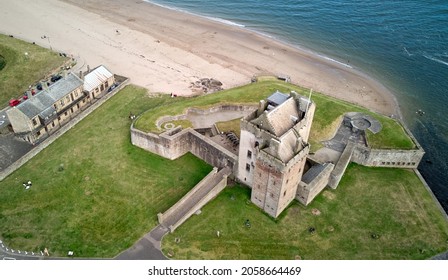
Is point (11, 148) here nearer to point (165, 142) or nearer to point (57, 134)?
point (57, 134)

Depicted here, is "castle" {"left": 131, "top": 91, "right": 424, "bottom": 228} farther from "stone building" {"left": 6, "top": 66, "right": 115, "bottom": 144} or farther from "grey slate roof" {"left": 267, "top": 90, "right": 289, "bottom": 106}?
"stone building" {"left": 6, "top": 66, "right": 115, "bottom": 144}

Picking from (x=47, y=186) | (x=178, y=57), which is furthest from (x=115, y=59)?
(x=47, y=186)

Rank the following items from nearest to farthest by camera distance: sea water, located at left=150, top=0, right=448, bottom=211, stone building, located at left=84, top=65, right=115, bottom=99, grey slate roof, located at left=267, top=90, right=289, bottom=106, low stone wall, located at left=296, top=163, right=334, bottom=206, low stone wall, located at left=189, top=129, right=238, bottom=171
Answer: low stone wall, located at left=296, top=163, right=334, bottom=206 < grey slate roof, located at left=267, top=90, right=289, bottom=106 < low stone wall, located at left=189, top=129, right=238, bottom=171 < stone building, located at left=84, top=65, right=115, bottom=99 < sea water, located at left=150, top=0, right=448, bottom=211

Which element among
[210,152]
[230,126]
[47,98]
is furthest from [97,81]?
[210,152]

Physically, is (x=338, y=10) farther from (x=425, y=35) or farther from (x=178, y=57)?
(x=178, y=57)

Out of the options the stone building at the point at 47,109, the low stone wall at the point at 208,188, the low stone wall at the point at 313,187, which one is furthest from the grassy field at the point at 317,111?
the stone building at the point at 47,109

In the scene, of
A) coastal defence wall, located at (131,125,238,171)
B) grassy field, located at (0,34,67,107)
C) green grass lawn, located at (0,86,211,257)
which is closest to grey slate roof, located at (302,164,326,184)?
coastal defence wall, located at (131,125,238,171)

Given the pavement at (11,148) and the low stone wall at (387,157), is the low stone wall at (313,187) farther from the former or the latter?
the pavement at (11,148)
